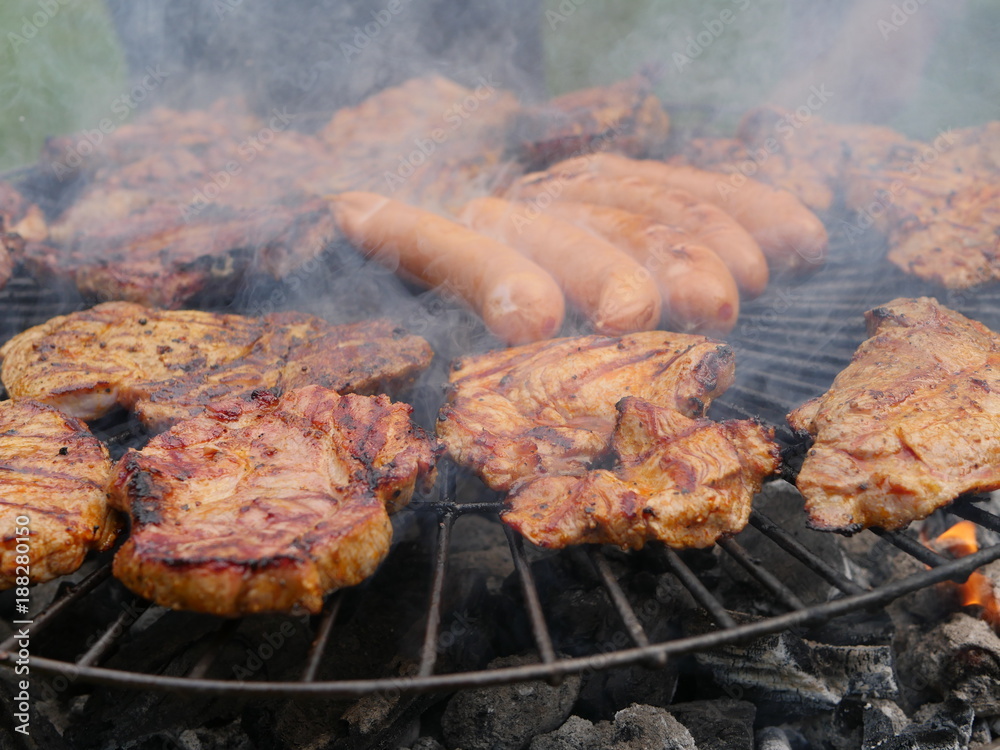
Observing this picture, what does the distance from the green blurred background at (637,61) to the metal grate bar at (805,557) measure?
6.09 metres

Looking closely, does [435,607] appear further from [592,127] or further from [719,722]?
[592,127]

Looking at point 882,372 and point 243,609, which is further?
point 882,372

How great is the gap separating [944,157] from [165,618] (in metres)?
6.33

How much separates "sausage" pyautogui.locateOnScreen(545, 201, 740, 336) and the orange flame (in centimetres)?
157

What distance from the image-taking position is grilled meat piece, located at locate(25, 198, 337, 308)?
146 inches

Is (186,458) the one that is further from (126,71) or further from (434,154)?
(126,71)

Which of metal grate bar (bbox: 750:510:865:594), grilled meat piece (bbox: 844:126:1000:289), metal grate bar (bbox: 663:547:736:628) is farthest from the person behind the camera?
grilled meat piece (bbox: 844:126:1000:289)

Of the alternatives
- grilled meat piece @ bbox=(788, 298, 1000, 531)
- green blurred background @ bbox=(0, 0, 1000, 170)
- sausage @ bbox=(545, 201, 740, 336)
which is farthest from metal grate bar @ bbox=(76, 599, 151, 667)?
green blurred background @ bbox=(0, 0, 1000, 170)

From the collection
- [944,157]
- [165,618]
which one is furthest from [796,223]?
[165,618]

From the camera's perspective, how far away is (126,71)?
8.23 m

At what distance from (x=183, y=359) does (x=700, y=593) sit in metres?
2.62

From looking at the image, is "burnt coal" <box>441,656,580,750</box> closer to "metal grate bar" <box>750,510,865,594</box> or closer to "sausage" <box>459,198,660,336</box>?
"metal grate bar" <box>750,510,865,594</box>

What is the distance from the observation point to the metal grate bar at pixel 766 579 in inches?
68.4

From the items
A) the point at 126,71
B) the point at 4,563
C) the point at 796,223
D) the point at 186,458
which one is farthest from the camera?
the point at 126,71
